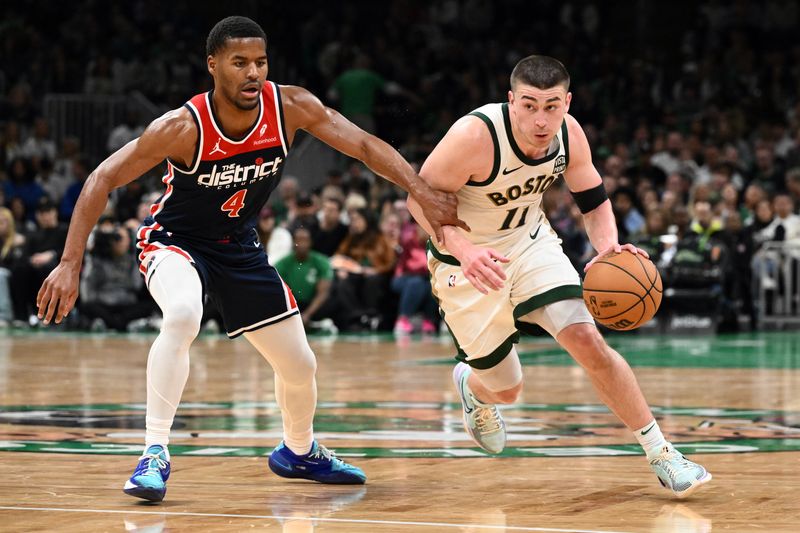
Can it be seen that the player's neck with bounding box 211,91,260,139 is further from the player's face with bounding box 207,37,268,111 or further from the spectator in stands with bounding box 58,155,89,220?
the spectator in stands with bounding box 58,155,89,220

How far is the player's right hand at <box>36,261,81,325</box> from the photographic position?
518 centimetres

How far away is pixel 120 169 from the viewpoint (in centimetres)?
539

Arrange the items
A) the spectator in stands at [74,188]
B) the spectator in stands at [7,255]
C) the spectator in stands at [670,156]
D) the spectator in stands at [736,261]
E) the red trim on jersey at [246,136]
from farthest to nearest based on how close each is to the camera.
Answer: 1. the spectator in stands at [74,188]
2. the spectator in stands at [670,156]
3. the spectator in stands at [7,255]
4. the spectator in stands at [736,261]
5. the red trim on jersey at [246,136]

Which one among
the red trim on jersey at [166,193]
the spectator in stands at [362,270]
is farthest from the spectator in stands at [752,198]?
the red trim on jersey at [166,193]

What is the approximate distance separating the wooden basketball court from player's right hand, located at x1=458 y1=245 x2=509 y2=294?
31.6 inches

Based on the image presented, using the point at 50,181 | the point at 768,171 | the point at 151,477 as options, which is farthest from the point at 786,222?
the point at 151,477

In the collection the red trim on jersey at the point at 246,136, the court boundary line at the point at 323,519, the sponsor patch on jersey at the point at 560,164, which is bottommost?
the court boundary line at the point at 323,519

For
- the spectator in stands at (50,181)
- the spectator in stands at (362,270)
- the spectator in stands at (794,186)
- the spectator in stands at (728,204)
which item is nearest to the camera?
the spectator in stands at (728,204)

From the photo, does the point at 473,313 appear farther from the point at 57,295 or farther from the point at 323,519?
the point at 57,295

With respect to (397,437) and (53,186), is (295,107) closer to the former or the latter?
(397,437)

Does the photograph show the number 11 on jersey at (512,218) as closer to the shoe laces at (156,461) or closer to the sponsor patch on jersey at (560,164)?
the sponsor patch on jersey at (560,164)

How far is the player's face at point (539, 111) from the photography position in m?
5.57

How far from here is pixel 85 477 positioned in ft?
18.9

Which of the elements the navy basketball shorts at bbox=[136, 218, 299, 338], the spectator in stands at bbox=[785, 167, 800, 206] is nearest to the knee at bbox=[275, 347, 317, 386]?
the navy basketball shorts at bbox=[136, 218, 299, 338]
